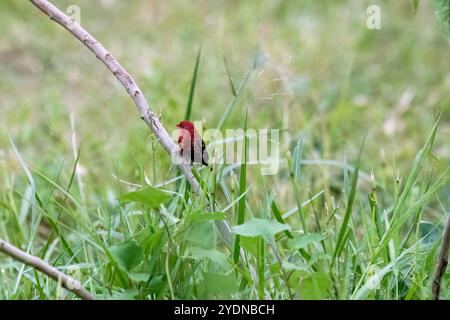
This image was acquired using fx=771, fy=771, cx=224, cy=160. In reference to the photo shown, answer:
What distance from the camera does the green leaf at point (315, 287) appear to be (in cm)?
140

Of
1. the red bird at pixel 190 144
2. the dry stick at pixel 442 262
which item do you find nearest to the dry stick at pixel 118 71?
the red bird at pixel 190 144

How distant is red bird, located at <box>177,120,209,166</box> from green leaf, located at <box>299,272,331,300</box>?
1.11 ft

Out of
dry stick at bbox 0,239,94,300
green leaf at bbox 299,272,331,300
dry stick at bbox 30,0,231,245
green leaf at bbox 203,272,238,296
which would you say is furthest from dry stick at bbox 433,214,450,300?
dry stick at bbox 0,239,94,300

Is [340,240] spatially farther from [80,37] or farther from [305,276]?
[80,37]

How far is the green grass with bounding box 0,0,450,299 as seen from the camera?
1471 millimetres

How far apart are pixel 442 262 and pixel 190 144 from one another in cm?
54

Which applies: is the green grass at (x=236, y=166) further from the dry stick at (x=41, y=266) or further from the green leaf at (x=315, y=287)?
the dry stick at (x=41, y=266)

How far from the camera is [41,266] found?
1276 millimetres

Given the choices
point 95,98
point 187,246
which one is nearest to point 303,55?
point 95,98

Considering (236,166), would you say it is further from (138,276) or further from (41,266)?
(41,266)

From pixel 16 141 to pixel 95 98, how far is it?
54 centimetres

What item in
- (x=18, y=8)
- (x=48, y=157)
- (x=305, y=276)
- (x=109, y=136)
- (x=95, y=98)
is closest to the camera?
(x=305, y=276)

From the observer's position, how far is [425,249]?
173cm

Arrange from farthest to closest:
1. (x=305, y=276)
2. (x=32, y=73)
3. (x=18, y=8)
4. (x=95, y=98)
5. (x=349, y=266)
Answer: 1. (x=18, y=8)
2. (x=32, y=73)
3. (x=95, y=98)
4. (x=349, y=266)
5. (x=305, y=276)
